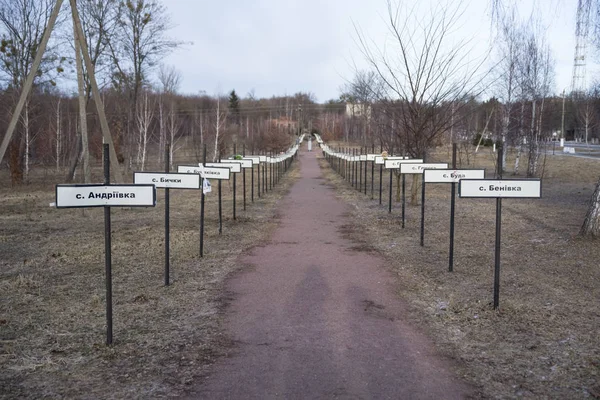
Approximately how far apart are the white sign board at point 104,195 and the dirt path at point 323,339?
1.56m

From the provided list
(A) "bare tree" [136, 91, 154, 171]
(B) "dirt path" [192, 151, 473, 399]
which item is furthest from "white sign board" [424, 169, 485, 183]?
(A) "bare tree" [136, 91, 154, 171]

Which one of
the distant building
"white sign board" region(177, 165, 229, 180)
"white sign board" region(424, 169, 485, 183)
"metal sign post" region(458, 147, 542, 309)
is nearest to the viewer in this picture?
"metal sign post" region(458, 147, 542, 309)

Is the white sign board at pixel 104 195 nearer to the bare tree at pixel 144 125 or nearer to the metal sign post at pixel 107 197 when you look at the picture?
the metal sign post at pixel 107 197

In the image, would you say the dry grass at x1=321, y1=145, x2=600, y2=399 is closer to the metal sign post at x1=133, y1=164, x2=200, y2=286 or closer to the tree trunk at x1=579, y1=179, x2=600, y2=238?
the tree trunk at x1=579, y1=179, x2=600, y2=238

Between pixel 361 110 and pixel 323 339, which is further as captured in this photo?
pixel 361 110

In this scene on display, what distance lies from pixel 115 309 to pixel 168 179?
193cm

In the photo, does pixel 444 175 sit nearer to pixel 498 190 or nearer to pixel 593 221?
pixel 498 190

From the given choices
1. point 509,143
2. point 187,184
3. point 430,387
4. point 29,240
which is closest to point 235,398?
point 430,387

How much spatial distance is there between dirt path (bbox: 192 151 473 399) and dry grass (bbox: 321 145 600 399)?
13.0 inches

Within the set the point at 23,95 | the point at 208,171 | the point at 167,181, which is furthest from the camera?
the point at 23,95

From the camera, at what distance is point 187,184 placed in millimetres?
7168

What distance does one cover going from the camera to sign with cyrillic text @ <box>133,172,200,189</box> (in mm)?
6938

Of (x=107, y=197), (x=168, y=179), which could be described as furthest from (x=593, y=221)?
(x=107, y=197)

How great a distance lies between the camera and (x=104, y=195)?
4.72 meters
